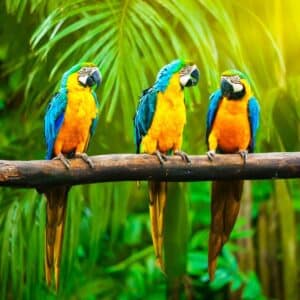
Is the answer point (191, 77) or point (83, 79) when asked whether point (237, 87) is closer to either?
point (191, 77)

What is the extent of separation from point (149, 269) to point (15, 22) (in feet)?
3.03

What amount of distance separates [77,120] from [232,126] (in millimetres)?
311

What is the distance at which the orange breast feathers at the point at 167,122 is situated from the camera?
1.54m

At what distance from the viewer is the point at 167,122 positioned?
1562 mm

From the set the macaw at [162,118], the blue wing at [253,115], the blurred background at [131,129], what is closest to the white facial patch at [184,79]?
the macaw at [162,118]

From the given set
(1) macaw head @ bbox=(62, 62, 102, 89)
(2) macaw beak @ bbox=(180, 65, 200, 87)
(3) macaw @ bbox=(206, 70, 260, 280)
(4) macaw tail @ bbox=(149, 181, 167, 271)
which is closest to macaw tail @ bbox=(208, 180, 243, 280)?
(3) macaw @ bbox=(206, 70, 260, 280)

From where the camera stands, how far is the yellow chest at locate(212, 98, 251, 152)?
1.56 metres

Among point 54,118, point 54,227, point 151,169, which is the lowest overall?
point 54,227

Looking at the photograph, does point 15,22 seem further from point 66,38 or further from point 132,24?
point 132,24

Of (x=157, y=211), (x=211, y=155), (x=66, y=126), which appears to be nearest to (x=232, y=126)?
(x=211, y=155)

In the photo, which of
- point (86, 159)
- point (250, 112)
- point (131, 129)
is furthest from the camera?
point (131, 129)

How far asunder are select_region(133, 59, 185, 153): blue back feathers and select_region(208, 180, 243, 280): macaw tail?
0.19m

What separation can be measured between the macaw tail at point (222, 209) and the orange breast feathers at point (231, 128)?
79 mm

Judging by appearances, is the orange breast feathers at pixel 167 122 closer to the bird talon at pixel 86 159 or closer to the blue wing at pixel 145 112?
the blue wing at pixel 145 112
